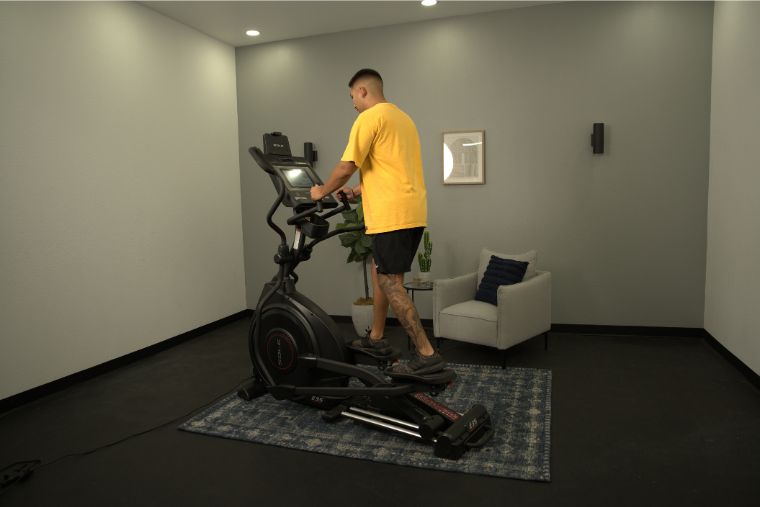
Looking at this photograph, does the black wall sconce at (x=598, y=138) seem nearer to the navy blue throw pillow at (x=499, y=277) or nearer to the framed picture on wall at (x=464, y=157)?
the framed picture on wall at (x=464, y=157)

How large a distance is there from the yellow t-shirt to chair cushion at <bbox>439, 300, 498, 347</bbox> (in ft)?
4.04

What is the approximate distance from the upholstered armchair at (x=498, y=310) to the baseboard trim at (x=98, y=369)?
2315 millimetres

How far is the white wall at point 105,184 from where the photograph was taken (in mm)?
3420

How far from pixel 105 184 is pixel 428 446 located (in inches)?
120

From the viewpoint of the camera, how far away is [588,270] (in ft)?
15.6

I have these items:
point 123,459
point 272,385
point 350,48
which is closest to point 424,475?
point 272,385

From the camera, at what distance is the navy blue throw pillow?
4.22 meters

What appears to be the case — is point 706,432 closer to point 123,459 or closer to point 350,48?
point 123,459

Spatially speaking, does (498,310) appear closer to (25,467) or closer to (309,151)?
(309,151)

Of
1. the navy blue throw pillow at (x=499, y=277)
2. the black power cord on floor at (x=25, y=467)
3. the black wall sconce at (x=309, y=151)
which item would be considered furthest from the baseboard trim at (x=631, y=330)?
the black power cord on floor at (x=25, y=467)

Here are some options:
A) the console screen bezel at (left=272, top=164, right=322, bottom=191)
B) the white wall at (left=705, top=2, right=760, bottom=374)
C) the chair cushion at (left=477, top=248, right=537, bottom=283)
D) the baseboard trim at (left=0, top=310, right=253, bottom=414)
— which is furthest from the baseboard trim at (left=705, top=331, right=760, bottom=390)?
the baseboard trim at (left=0, top=310, right=253, bottom=414)

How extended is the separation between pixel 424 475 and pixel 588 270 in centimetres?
293

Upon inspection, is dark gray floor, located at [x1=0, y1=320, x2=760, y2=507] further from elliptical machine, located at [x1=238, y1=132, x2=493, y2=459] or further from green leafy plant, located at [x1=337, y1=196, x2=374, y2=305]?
green leafy plant, located at [x1=337, y1=196, x2=374, y2=305]

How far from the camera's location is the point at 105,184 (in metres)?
4.06
